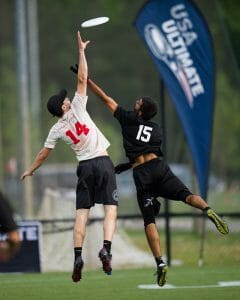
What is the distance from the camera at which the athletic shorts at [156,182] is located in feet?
46.8

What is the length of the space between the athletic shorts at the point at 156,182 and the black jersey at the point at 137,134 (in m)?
0.17

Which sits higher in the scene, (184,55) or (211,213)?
(184,55)

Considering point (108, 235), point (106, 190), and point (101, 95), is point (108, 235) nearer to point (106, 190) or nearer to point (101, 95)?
point (106, 190)

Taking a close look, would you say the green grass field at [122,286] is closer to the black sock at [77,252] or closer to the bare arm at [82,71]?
the black sock at [77,252]

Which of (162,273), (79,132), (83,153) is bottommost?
(162,273)

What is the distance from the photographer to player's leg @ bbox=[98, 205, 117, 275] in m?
13.7

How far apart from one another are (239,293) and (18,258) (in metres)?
6.12

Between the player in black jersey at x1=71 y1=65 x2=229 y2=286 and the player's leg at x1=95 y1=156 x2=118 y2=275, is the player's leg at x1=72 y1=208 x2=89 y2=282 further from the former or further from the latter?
the player in black jersey at x1=71 y1=65 x2=229 y2=286

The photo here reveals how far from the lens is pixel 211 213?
13.8 meters

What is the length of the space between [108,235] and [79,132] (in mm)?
1230

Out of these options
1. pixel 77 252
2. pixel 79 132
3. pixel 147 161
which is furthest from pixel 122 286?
pixel 79 132

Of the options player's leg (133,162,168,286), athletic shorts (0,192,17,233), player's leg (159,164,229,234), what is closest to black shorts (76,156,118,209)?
player's leg (133,162,168,286)

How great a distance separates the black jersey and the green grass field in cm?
166

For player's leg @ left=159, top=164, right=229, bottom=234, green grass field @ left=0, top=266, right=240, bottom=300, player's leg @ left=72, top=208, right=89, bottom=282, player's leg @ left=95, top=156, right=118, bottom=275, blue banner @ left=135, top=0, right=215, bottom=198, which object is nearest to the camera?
green grass field @ left=0, top=266, right=240, bottom=300
